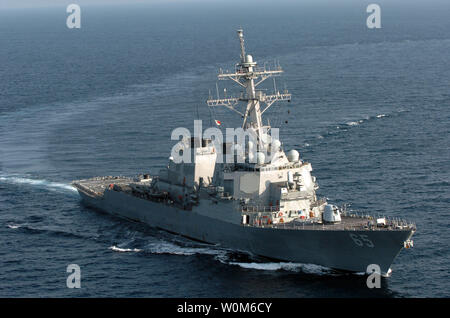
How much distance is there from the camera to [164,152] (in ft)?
186

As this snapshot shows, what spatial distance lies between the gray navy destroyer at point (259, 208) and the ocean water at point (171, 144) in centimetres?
105

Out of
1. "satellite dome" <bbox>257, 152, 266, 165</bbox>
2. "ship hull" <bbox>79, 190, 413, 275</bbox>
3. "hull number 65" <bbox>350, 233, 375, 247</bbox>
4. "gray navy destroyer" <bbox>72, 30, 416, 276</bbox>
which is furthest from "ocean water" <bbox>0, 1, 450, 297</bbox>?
"satellite dome" <bbox>257, 152, 266, 165</bbox>

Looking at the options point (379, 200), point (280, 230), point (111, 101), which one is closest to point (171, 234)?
point (280, 230)

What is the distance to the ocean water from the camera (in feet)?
116

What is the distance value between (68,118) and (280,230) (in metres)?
40.1

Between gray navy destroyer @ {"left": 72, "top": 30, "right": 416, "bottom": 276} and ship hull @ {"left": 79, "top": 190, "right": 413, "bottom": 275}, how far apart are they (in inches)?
2.0

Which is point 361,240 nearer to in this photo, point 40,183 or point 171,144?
point 171,144

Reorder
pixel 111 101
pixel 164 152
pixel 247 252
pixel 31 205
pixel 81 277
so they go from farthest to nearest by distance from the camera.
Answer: pixel 111 101, pixel 164 152, pixel 31 205, pixel 247 252, pixel 81 277

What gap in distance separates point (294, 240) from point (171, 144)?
2413 centimetres

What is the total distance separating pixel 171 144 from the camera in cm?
5847

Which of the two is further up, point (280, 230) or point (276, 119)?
point (276, 119)

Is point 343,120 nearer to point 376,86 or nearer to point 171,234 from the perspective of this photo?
point 376,86

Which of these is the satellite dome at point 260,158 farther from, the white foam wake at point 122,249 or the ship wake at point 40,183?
the ship wake at point 40,183

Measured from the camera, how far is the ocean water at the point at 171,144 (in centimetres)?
3541
